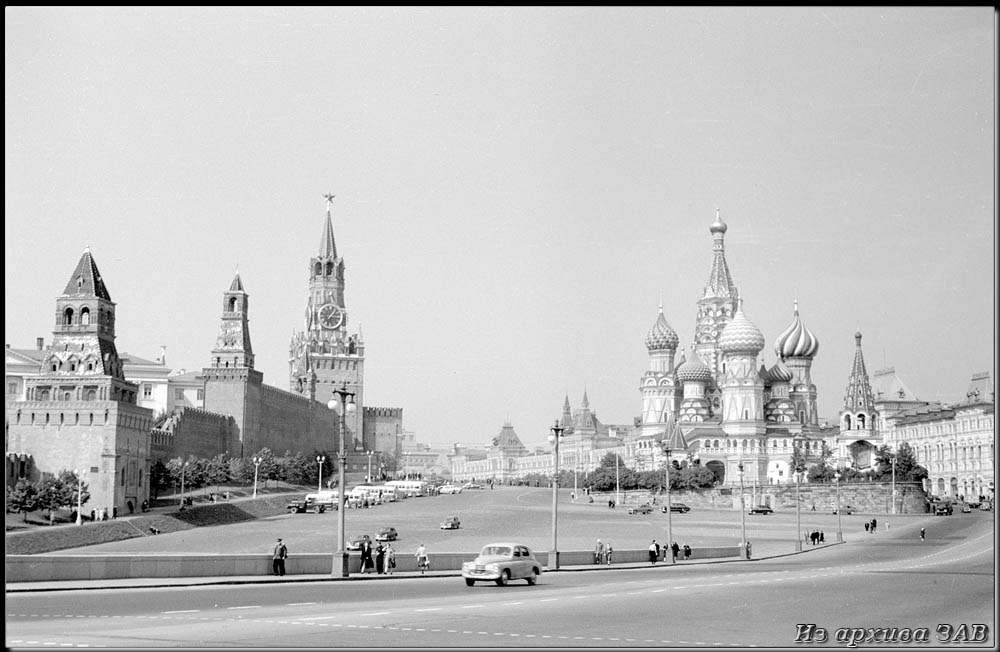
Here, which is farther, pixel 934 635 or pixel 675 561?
pixel 675 561

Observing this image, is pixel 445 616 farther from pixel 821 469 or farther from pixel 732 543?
pixel 821 469

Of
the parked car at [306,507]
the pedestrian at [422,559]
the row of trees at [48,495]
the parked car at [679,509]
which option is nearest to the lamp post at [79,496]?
the row of trees at [48,495]

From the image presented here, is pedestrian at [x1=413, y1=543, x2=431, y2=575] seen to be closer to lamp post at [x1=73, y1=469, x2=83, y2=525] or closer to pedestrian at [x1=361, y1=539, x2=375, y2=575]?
pedestrian at [x1=361, y1=539, x2=375, y2=575]

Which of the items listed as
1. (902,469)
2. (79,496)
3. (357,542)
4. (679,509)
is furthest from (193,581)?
(902,469)

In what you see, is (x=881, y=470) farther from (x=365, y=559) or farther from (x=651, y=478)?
(x=365, y=559)

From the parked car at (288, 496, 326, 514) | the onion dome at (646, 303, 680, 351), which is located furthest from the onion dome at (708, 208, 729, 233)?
the parked car at (288, 496, 326, 514)

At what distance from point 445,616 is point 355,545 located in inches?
1127

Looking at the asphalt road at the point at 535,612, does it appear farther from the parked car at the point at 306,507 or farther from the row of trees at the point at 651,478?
the row of trees at the point at 651,478

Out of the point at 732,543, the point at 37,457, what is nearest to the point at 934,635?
the point at 732,543

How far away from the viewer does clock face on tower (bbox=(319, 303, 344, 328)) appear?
18238 centimetres

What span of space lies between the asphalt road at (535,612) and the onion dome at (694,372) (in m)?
106

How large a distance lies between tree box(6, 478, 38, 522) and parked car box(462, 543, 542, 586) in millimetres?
46184

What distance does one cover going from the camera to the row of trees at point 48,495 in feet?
222

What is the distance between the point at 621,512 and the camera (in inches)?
3684
